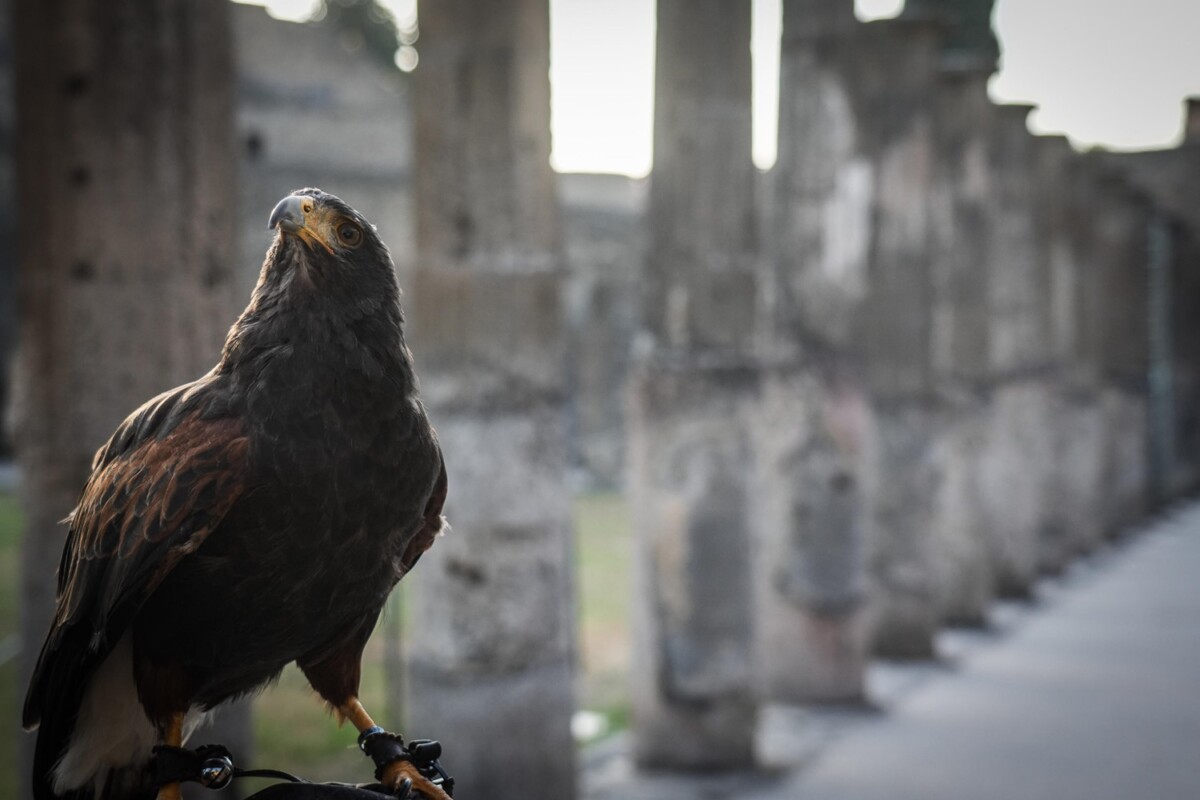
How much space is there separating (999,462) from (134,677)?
11998 millimetres

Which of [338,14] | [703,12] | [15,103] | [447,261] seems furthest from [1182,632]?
[338,14]

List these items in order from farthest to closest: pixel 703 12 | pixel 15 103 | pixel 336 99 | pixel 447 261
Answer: pixel 336 99
pixel 703 12
pixel 447 261
pixel 15 103

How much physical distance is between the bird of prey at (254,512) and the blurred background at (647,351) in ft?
6.62

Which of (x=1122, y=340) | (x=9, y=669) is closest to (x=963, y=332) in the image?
(x=9, y=669)

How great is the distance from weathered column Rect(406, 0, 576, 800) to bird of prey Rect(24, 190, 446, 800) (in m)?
3.11

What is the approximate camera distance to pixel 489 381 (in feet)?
15.8

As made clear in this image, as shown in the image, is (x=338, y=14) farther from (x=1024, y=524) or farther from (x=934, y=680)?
(x=934, y=680)

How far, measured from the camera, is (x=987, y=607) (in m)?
11.9

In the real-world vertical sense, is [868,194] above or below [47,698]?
above

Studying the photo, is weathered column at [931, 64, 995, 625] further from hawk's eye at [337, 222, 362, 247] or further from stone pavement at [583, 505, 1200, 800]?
hawk's eye at [337, 222, 362, 247]

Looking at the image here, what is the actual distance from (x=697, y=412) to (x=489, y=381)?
6.61 ft

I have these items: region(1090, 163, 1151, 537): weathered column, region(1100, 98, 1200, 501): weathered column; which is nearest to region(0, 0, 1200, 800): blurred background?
region(1090, 163, 1151, 537): weathered column

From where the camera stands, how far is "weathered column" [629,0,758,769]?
655cm

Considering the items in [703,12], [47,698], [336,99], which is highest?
[336,99]
